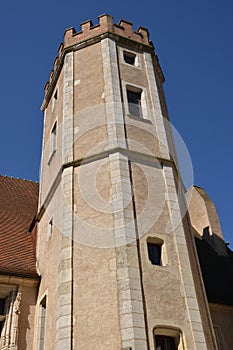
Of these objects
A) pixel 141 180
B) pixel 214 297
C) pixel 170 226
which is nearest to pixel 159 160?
pixel 141 180

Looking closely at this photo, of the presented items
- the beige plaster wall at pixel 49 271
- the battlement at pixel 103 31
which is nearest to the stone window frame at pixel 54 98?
the battlement at pixel 103 31

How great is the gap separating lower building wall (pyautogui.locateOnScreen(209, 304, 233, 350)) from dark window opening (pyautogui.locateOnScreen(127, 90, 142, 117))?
6.19 metres

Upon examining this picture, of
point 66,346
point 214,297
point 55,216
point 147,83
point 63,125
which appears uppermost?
point 147,83

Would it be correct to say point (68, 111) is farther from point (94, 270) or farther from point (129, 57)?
point (94, 270)

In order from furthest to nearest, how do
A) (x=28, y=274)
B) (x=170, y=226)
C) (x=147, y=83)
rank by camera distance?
1. (x=147, y=83)
2. (x=28, y=274)
3. (x=170, y=226)

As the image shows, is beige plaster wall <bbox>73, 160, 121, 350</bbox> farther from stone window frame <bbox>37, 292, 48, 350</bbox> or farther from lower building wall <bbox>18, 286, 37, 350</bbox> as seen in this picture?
lower building wall <bbox>18, 286, 37, 350</bbox>

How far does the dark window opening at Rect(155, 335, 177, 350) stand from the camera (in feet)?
25.6

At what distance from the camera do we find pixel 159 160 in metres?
11.0

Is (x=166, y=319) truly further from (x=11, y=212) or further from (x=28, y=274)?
(x=11, y=212)

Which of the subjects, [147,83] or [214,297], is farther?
[147,83]

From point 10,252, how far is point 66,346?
4286mm

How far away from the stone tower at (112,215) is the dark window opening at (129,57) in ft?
0.11

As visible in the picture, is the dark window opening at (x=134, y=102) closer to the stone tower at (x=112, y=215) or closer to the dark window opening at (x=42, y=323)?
the stone tower at (x=112, y=215)

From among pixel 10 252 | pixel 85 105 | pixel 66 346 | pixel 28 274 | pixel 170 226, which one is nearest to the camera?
pixel 66 346
